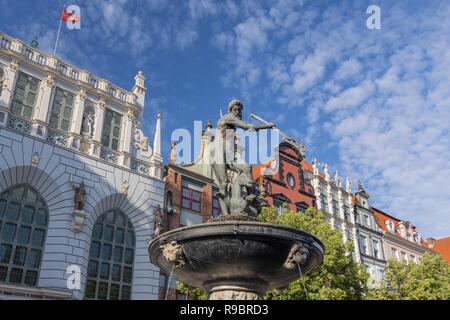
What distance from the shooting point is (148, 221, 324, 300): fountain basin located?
326 inches

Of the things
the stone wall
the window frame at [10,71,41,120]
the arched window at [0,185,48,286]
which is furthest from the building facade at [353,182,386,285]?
the window frame at [10,71,41,120]

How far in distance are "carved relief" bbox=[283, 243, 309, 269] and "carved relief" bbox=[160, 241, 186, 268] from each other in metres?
2.08

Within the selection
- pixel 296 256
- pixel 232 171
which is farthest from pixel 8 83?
pixel 296 256

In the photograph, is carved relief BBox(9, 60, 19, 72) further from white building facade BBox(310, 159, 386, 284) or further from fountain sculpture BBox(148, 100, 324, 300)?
white building facade BBox(310, 159, 386, 284)

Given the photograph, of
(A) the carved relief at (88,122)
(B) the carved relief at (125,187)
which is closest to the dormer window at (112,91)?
(A) the carved relief at (88,122)

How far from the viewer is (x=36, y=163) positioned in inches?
922

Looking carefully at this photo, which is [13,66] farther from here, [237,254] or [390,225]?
[390,225]

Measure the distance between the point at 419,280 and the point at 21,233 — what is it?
79.0 feet

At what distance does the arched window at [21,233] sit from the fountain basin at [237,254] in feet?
50.7

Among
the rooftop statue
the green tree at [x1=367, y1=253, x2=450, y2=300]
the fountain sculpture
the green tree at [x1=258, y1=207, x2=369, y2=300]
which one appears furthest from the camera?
the green tree at [x1=367, y1=253, x2=450, y2=300]

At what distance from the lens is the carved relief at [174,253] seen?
8680 millimetres

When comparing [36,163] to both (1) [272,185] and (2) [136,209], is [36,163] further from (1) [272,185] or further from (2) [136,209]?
(1) [272,185]
